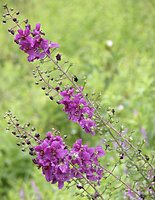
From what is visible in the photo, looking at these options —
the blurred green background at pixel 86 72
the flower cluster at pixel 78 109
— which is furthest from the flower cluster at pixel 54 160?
the blurred green background at pixel 86 72

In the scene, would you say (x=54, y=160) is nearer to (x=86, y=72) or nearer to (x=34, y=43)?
(x=34, y=43)

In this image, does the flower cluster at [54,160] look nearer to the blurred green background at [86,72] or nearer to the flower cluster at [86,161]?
the flower cluster at [86,161]

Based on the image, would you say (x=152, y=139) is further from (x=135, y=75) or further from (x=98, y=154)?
(x=98, y=154)

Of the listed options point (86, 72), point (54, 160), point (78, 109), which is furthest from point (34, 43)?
point (86, 72)

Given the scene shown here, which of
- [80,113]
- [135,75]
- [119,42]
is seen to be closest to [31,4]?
[119,42]

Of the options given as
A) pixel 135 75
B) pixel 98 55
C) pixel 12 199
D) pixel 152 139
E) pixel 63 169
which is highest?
pixel 98 55

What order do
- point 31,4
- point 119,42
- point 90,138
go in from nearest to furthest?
point 90,138 → point 119,42 → point 31,4

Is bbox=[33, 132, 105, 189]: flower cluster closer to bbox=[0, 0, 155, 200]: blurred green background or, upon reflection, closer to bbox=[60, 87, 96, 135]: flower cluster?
bbox=[60, 87, 96, 135]: flower cluster
